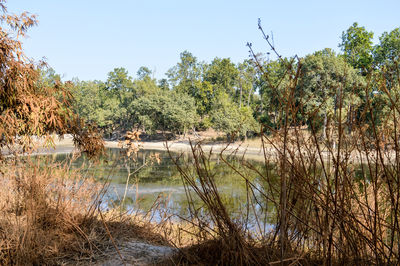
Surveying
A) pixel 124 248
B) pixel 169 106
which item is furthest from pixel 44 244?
pixel 169 106

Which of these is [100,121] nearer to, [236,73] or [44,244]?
[236,73]

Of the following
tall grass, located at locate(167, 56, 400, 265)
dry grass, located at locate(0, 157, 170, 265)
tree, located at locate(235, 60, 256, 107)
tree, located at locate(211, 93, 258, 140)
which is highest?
tree, located at locate(235, 60, 256, 107)

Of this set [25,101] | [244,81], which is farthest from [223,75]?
[25,101]

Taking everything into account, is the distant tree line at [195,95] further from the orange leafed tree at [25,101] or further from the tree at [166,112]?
the orange leafed tree at [25,101]

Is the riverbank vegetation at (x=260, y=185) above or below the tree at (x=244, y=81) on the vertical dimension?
below

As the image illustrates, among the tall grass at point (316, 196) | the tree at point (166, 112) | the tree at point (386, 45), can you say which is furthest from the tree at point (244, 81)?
the tall grass at point (316, 196)

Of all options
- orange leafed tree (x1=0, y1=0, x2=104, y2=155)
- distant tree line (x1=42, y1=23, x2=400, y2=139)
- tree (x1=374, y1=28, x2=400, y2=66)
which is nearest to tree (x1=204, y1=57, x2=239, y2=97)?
distant tree line (x1=42, y1=23, x2=400, y2=139)

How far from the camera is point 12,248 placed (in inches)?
122

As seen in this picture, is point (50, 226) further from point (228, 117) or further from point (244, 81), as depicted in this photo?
point (244, 81)

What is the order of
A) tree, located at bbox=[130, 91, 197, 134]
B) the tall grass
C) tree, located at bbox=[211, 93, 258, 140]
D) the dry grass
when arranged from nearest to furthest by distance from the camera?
the tall grass → the dry grass → tree, located at bbox=[211, 93, 258, 140] → tree, located at bbox=[130, 91, 197, 134]

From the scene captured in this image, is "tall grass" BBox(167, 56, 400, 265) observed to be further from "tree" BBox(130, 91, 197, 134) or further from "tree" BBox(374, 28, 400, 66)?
"tree" BBox(374, 28, 400, 66)

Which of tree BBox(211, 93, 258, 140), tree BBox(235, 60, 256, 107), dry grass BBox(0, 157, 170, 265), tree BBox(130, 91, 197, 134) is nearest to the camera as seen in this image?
dry grass BBox(0, 157, 170, 265)

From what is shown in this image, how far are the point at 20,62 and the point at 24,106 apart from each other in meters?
0.54

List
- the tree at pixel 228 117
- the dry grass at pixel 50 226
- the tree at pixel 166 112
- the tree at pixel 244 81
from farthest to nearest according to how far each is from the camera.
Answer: the tree at pixel 244 81
the tree at pixel 166 112
the tree at pixel 228 117
the dry grass at pixel 50 226
